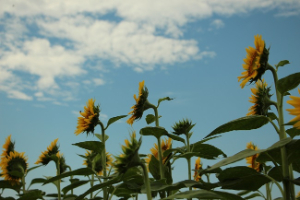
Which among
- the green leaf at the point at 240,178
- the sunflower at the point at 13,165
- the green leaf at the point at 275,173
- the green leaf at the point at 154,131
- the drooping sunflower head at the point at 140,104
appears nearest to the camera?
the green leaf at the point at 240,178

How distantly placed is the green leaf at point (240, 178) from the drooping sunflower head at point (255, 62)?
1.66 feet

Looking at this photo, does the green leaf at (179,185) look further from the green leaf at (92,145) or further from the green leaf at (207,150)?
the green leaf at (92,145)

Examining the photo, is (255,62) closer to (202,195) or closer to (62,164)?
(202,195)

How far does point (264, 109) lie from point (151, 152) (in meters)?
1.05

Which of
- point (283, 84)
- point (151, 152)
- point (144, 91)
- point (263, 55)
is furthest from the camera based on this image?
point (151, 152)

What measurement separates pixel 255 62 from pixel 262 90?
246 millimetres

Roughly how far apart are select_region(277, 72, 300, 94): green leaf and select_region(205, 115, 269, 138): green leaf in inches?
6.7

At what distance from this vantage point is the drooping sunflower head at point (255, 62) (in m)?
1.84

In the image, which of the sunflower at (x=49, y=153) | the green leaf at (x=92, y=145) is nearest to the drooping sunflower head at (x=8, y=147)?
the sunflower at (x=49, y=153)

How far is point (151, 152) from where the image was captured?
2.76 m

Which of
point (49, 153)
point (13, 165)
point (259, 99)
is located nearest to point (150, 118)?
point (259, 99)

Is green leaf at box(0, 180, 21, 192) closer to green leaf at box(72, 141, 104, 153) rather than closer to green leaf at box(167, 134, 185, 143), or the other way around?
green leaf at box(72, 141, 104, 153)

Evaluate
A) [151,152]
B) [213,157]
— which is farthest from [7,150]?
[213,157]

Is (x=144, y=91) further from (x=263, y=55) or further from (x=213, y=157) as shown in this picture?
(x=263, y=55)
